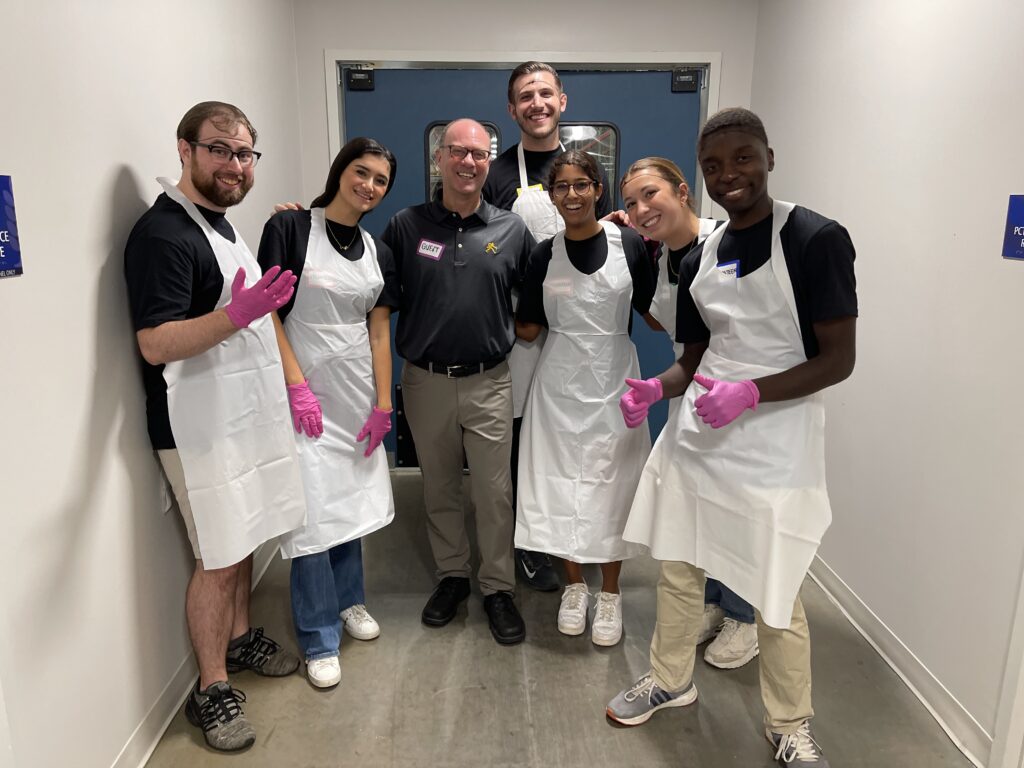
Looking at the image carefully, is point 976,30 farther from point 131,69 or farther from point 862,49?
point 131,69

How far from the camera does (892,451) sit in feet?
7.28

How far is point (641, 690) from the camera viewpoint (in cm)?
198

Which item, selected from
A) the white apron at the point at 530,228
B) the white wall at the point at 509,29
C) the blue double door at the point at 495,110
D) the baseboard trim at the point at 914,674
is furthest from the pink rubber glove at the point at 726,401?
the white wall at the point at 509,29

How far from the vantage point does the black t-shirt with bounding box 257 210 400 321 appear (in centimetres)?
201

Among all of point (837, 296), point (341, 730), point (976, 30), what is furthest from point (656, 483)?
point (976, 30)

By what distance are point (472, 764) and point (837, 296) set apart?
1.45 metres

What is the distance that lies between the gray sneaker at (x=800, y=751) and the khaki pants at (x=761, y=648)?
0.09 ft

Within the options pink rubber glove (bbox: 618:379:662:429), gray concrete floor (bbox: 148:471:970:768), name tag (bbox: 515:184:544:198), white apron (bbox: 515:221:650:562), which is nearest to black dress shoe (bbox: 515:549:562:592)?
gray concrete floor (bbox: 148:471:970:768)

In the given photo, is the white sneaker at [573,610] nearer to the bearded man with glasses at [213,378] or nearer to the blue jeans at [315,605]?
the blue jeans at [315,605]

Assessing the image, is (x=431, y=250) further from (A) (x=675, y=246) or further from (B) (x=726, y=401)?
(B) (x=726, y=401)

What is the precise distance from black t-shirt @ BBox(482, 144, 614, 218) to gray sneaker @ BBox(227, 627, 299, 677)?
1697 mm

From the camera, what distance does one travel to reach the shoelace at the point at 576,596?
2414mm

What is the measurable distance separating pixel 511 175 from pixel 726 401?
4.61 feet

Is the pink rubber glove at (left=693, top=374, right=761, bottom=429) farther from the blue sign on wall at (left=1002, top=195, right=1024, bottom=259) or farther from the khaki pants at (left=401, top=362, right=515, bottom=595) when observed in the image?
the khaki pants at (left=401, top=362, right=515, bottom=595)
